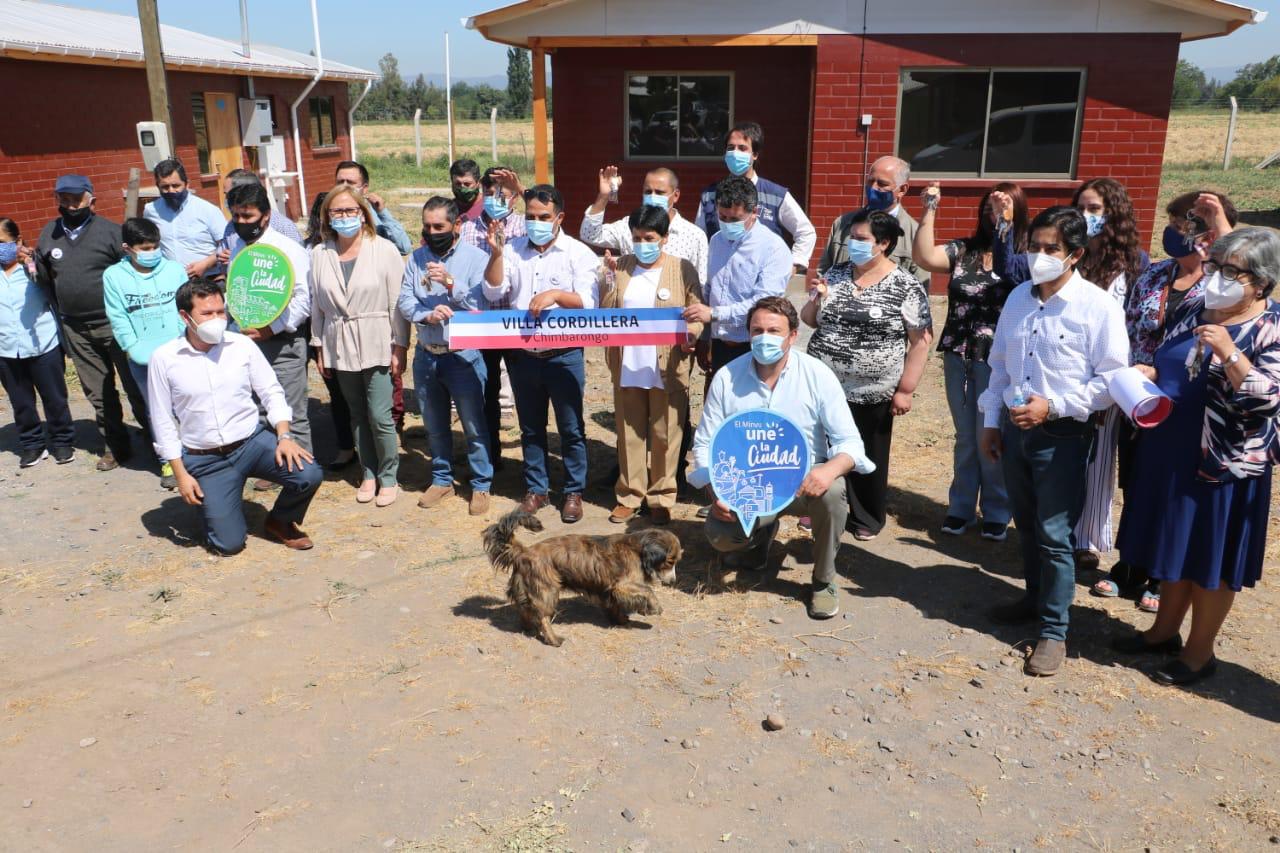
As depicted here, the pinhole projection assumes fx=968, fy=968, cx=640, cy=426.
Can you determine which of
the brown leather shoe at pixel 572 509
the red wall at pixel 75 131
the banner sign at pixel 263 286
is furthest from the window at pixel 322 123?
the brown leather shoe at pixel 572 509

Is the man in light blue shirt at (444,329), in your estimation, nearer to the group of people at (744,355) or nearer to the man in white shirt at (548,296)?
the group of people at (744,355)

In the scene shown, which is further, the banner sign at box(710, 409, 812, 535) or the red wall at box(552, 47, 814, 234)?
the red wall at box(552, 47, 814, 234)

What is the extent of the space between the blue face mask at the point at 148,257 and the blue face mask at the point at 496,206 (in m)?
2.20

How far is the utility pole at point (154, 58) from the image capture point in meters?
9.21

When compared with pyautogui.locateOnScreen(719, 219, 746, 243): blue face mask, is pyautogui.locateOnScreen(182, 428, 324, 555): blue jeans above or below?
below

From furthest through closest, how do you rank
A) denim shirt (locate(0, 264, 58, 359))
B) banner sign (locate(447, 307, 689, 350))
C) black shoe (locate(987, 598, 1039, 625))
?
denim shirt (locate(0, 264, 58, 359)) → banner sign (locate(447, 307, 689, 350)) → black shoe (locate(987, 598, 1039, 625))

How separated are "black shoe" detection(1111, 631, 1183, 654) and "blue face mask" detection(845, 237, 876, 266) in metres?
2.21

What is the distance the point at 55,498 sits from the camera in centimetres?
664

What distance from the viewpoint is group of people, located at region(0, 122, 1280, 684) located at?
4.07 metres

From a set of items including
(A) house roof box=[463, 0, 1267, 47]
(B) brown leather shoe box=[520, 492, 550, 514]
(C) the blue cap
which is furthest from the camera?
(A) house roof box=[463, 0, 1267, 47]

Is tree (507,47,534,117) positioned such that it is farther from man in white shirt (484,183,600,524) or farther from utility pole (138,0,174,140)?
man in white shirt (484,183,600,524)

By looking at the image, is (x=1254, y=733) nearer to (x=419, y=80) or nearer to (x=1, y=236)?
(x=1, y=236)

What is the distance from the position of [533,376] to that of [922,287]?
2.36 meters

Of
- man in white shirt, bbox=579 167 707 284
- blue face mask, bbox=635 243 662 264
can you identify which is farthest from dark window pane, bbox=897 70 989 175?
blue face mask, bbox=635 243 662 264
